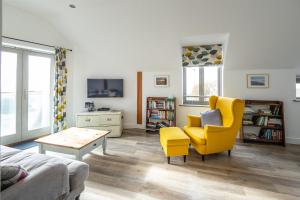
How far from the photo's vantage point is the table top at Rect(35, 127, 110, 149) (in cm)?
234

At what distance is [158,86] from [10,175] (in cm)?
357

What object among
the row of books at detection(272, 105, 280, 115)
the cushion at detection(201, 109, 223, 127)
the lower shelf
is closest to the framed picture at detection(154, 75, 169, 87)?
the cushion at detection(201, 109, 223, 127)

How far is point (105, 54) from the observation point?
14.0ft

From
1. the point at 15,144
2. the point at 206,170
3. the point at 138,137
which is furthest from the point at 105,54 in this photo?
the point at 206,170

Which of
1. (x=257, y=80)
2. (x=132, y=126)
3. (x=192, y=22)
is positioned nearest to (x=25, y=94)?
(x=132, y=126)

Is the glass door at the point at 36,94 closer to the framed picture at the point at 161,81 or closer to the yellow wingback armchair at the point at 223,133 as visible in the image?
the framed picture at the point at 161,81

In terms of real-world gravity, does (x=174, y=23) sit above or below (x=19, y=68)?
above

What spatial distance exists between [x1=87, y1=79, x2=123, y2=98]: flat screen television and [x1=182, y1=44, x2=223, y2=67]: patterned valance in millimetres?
1783

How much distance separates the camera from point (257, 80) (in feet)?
12.0

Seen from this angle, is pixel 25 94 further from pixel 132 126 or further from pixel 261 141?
pixel 261 141

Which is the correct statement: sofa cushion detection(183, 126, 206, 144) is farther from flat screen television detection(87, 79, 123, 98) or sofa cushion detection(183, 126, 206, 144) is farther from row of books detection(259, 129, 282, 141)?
flat screen television detection(87, 79, 123, 98)

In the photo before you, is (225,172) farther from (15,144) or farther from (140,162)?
(15,144)

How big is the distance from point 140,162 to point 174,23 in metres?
2.57

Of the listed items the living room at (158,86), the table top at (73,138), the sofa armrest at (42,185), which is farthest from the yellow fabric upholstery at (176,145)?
the sofa armrest at (42,185)
